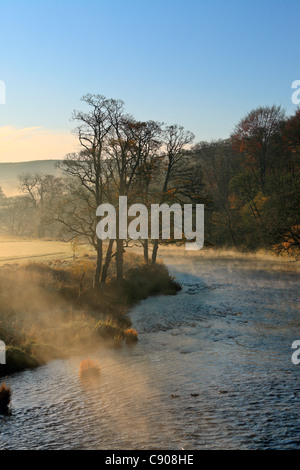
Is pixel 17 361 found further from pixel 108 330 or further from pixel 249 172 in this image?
pixel 249 172

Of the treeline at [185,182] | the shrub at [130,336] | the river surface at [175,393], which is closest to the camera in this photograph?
the river surface at [175,393]

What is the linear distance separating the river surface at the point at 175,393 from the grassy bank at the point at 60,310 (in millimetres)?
895

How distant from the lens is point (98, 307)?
2447cm

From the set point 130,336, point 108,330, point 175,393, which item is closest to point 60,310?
point 108,330

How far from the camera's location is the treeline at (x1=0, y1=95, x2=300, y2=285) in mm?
28531

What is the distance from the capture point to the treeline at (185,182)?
28531mm

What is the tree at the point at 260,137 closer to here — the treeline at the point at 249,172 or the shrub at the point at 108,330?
the treeline at the point at 249,172

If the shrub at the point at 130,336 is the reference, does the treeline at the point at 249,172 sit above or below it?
above

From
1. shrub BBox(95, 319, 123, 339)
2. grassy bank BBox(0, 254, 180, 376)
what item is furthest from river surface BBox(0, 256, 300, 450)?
shrub BBox(95, 319, 123, 339)

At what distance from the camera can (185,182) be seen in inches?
1585

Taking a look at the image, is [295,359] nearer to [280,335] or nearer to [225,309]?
[280,335]

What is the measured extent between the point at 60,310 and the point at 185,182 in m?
20.9

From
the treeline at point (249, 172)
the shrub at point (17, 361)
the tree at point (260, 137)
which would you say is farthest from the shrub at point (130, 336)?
the tree at point (260, 137)

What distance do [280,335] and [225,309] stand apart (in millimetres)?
6788
